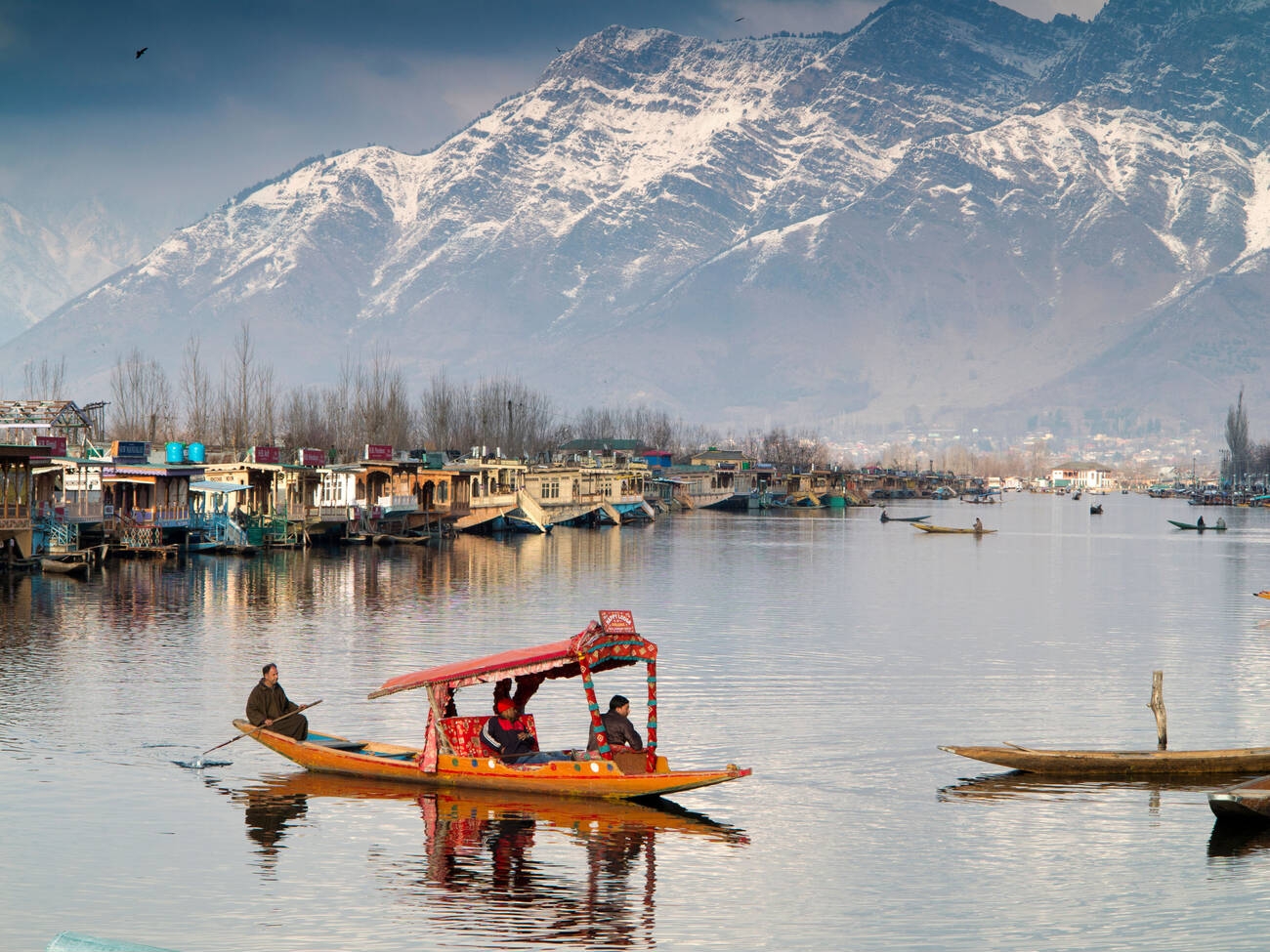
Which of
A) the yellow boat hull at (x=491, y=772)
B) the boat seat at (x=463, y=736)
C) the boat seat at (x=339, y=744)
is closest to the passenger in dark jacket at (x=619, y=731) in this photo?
the yellow boat hull at (x=491, y=772)

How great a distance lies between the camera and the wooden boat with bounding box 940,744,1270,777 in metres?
32.3

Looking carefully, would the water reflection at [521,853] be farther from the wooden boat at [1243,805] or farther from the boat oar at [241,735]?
the wooden boat at [1243,805]

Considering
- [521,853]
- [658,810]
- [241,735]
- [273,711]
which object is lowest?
[521,853]

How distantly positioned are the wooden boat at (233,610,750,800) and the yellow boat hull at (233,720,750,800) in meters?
0.02

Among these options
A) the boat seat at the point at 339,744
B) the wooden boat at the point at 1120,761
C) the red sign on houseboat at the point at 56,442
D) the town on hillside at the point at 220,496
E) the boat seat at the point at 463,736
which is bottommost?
the wooden boat at the point at 1120,761

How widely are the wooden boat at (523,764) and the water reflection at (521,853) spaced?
0.41 metres

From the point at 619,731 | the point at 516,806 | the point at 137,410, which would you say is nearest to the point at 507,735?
the point at 516,806

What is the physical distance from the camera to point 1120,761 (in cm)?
3269

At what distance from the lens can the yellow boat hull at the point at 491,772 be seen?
2878cm

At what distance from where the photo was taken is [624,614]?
29156 mm

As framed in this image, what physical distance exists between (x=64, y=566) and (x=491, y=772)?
1883 inches

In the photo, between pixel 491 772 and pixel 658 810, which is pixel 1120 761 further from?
pixel 491 772

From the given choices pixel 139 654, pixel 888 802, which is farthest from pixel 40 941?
pixel 139 654

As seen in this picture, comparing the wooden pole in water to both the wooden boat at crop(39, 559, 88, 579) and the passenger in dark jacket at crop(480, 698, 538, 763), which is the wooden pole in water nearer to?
the passenger in dark jacket at crop(480, 698, 538, 763)
